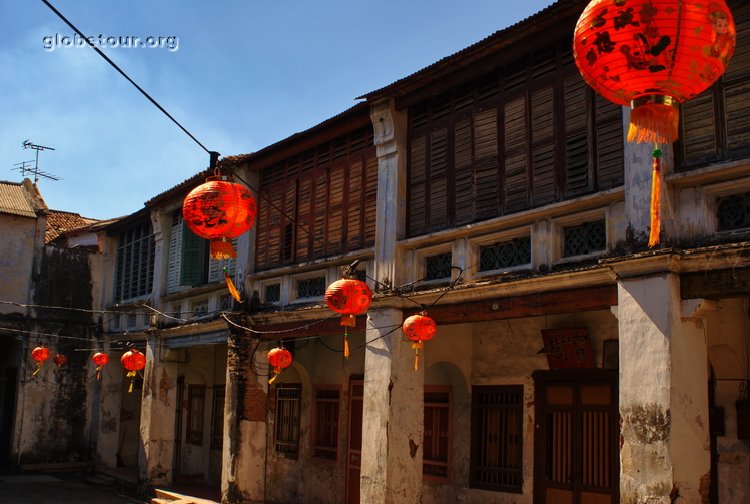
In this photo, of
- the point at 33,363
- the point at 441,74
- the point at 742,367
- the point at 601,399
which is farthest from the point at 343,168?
the point at 33,363

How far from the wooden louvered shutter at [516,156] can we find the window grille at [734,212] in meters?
2.71

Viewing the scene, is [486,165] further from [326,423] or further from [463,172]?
[326,423]

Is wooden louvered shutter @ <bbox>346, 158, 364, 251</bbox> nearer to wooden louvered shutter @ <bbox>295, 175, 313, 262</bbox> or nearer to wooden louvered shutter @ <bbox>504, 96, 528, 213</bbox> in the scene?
wooden louvered shutter @ <bbox>295, 175, 313, 262</bbox>

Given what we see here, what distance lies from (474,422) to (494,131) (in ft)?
17.5

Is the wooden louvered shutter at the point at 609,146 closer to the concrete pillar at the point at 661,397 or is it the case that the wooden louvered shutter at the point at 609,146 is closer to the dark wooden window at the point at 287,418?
the concrete pillar at the point at 661,397

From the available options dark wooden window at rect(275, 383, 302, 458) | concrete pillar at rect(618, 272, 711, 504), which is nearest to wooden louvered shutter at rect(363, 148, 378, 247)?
concrete pillar at rect(618, 272, 711, 504)

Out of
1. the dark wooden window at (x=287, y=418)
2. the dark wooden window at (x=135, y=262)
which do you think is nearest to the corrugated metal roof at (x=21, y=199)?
the dark wooden window at (x=135, y=262)

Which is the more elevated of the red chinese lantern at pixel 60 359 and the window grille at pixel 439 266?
the window grille at pixel 439 266

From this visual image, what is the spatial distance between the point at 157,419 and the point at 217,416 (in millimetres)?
1776

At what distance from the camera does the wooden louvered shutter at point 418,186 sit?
39.1 ft

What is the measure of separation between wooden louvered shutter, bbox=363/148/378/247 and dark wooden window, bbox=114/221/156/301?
945 centimetres

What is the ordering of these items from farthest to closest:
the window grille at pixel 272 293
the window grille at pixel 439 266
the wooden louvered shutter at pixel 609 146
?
1. the window grille at pixel 272 293
2. the window grille at pixel 439 266
3. the wooden louvered shutter at pixel 609 146

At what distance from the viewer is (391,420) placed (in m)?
11.6

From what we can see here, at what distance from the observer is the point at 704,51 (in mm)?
4922
